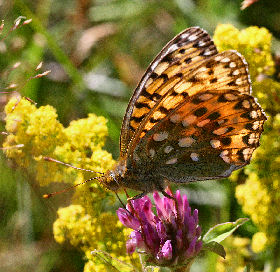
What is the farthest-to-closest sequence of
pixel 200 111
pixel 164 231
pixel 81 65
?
pixel 81 65, pixel 200 111, pixel 164 231

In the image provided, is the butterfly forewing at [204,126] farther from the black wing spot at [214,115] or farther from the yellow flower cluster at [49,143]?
the yellow flower cluster at [49,143]

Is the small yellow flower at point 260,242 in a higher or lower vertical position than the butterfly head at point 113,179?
lower

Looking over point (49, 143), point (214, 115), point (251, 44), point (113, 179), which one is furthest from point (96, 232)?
point (251, 44)

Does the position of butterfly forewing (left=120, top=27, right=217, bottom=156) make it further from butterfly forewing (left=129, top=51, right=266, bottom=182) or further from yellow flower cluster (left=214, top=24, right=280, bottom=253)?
yellow flower cluster (left=214, top=24, right=280, bottom=253)

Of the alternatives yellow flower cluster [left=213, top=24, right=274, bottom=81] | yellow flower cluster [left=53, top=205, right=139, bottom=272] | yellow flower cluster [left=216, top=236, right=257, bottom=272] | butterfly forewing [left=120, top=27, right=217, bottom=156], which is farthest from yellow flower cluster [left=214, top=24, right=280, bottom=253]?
yellow flower cluster [left=53, top=205, right=139, bottom=272]

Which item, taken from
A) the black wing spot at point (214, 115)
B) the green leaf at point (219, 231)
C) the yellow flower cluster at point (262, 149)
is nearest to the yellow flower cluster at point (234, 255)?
the yellow flower cluster at point (262, 149)

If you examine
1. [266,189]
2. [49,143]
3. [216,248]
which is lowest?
[216,248]

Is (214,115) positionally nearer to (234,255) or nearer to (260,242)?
(260,242)
